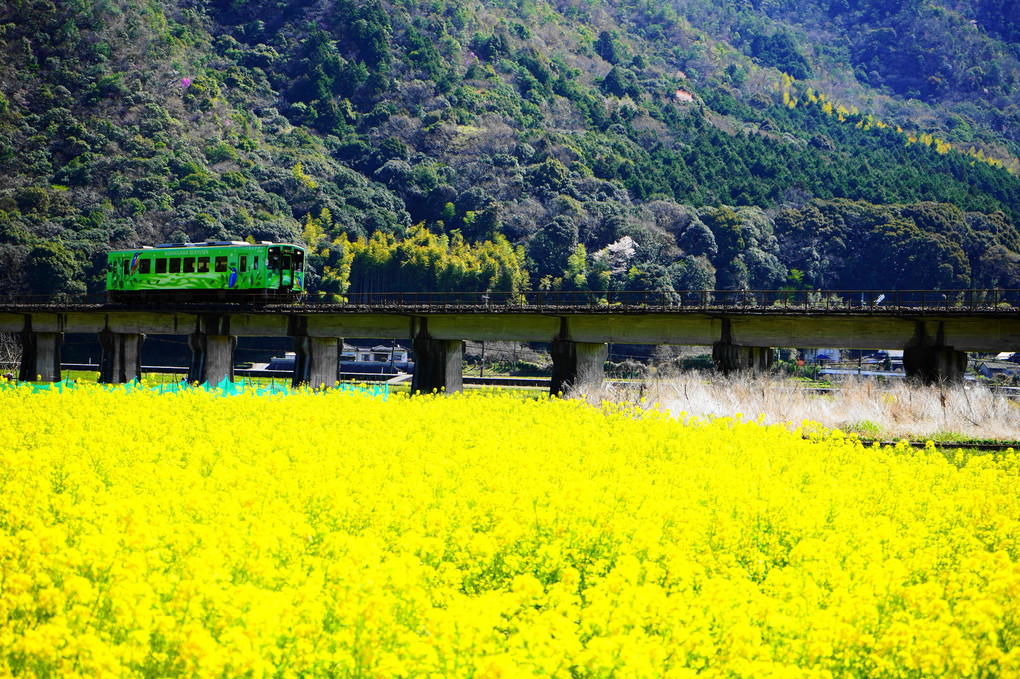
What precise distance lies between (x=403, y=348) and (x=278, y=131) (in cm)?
7057

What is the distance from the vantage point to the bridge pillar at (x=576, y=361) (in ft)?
131

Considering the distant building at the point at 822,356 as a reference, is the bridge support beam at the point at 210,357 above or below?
above

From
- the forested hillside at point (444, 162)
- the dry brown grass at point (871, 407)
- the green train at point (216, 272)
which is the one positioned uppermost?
the forested hillside at point (444, 162)

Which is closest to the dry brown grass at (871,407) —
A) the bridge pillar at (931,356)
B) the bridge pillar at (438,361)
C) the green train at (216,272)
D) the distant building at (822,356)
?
the bridge pillar at (931,356)

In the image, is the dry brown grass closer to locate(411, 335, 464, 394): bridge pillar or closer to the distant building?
locate(411, 335, 464, 394): bridge pillar

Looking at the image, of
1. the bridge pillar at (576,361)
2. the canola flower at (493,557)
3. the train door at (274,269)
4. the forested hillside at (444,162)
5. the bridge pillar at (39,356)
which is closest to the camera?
the canola flower at (493,557)

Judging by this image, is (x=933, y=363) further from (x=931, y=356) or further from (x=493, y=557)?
(x=493, y=557)

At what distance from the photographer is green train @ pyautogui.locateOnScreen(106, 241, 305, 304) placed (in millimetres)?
44375

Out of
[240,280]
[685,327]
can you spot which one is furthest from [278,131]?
[685,327]

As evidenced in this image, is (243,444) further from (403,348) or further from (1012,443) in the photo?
(403,348)

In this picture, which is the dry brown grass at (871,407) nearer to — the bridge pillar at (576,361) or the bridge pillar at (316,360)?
the bridge pillar at (576,361)

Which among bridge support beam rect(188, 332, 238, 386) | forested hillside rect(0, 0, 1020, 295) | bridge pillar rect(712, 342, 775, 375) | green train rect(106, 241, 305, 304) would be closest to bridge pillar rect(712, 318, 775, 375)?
bridge pillar rect(712, 342, 775, 375)

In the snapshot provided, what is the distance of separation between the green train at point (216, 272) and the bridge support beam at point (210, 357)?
2.31 metres

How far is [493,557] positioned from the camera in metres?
9.46
